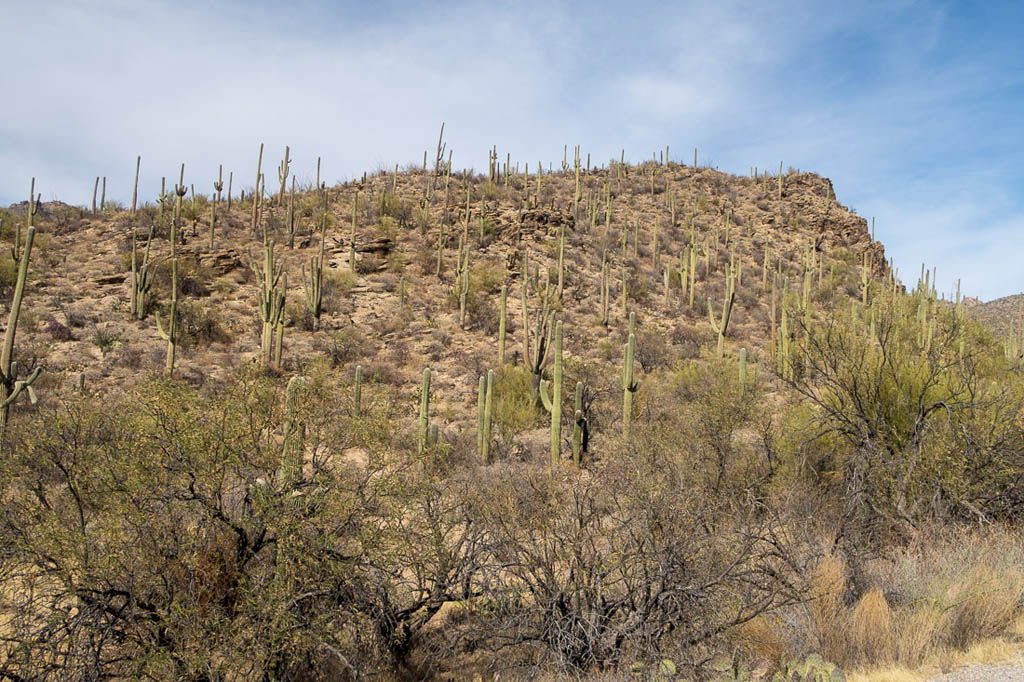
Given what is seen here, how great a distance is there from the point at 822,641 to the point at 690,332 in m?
17.7

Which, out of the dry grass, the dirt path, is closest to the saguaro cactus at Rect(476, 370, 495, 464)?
the dry grass

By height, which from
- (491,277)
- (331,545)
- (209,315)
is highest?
(491,277)

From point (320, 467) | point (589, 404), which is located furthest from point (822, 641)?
point (589, 404)

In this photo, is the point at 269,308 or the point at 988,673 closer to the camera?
the point at 988,673

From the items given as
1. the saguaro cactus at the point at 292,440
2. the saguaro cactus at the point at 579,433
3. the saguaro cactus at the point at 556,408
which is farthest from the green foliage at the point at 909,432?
the saguaro cactus at the point at 292,440

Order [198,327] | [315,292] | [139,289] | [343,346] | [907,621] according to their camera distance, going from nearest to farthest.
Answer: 1. [907,621]
2. [343,346]
3. [198,327]
4. [139,289]
5. [315,292]

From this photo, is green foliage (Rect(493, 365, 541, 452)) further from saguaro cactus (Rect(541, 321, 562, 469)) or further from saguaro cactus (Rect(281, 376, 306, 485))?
saguaro cactus (Rect(281, 376, 306, 485))

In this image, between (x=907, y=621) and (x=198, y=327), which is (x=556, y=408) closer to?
(x=907, y=621)

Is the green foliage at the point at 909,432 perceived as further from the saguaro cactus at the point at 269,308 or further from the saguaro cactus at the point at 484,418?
the saguaro cactus at the point at 269,308

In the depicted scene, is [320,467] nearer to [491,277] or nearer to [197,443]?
[197,443]

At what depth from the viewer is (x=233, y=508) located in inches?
235

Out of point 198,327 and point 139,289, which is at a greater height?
point 139,289

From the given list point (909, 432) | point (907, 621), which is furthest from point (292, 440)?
point (909, 432)

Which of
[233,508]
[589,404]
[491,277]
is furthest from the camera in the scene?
[491,277]
